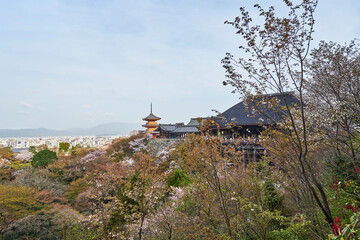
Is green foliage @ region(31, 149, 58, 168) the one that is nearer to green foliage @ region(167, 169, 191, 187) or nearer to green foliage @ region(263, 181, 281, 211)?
green foliage @ region(167, 169, 191, 187)

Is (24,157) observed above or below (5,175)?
above

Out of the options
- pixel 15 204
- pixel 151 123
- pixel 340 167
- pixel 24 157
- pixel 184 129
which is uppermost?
pixel 151 123

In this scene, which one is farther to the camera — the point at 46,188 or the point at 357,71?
the point at 46,188

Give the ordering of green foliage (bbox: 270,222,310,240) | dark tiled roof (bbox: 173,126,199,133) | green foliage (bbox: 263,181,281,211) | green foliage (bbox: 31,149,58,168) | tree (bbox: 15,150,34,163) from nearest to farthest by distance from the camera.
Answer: green foliage (bbox: 270,222,310,240), green foliage (bbox: 263,181,281,211), green foliage (bbox: 31,149,58,168), tree (bbox: 15,150,34,163), dark tiled roof (bbox: 173,126,199,133)

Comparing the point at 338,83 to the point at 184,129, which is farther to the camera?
the point at 184,129

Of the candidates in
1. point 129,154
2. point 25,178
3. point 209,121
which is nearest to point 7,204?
point 25,178

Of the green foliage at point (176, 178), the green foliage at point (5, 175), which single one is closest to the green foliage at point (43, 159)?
the green foliage at point (5, 175)

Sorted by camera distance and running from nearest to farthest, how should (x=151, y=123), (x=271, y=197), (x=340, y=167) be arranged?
(x=340, y=167) < (x=271, y=197) < (x=151, y=123)

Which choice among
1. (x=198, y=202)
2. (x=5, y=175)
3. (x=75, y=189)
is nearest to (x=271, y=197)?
(x=198, y=202)

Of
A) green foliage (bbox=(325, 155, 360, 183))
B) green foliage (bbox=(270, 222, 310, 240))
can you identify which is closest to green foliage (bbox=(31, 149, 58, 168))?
green foliage (bbox=(270, 222, 310, 240))

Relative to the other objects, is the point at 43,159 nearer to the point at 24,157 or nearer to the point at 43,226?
the point at 24,157

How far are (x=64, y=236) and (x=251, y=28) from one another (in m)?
9.51

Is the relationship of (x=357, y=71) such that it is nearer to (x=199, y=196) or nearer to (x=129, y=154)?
(x=199, y=196)

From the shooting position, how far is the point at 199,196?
587cm
